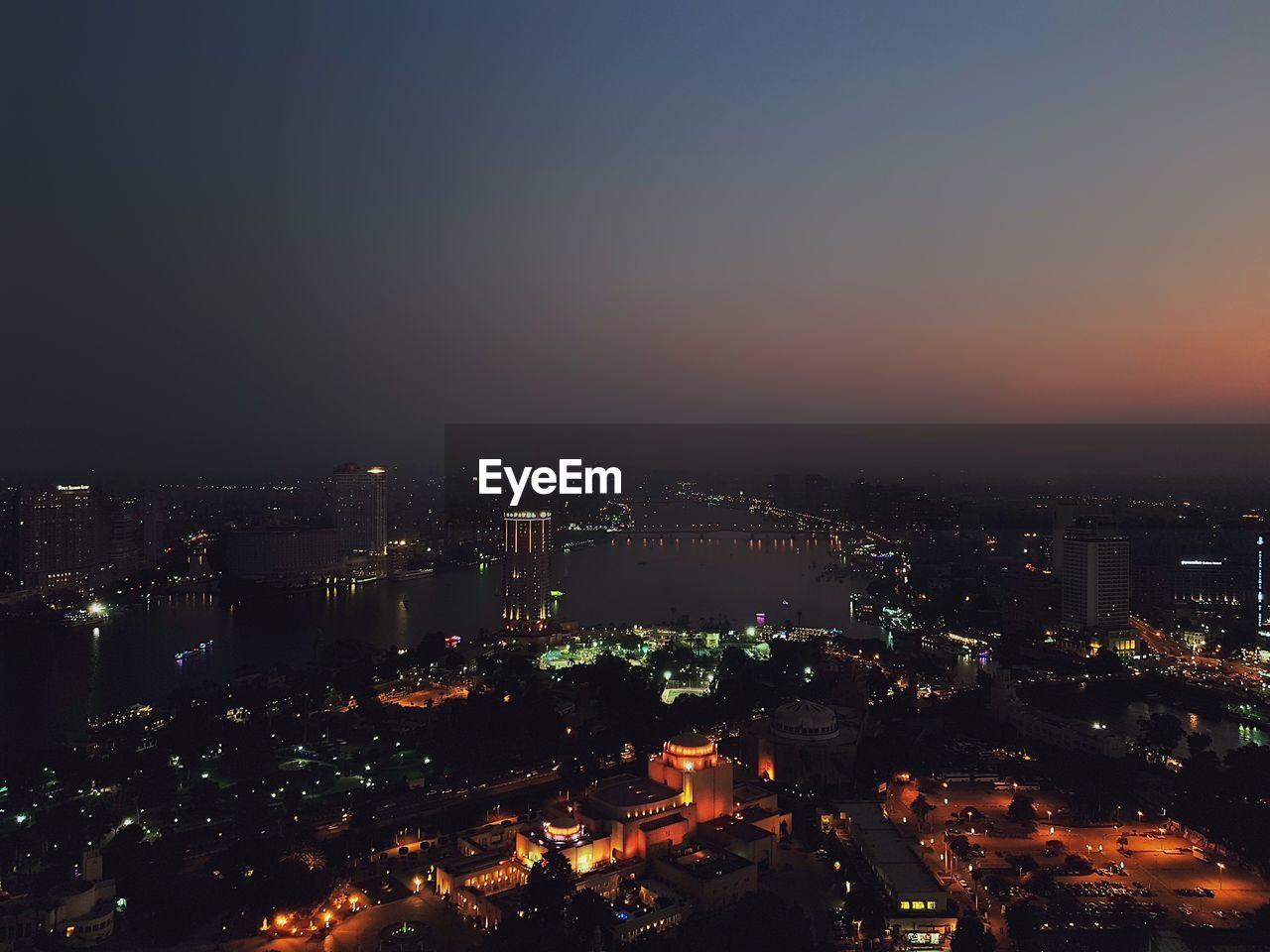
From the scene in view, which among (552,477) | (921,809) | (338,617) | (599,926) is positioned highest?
(552,477)

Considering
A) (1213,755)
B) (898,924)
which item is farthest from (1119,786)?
(898,924)

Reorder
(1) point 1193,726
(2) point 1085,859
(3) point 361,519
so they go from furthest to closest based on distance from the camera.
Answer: (3) point 361,519 < (1) point 1193,726 < (2) point 1085,859

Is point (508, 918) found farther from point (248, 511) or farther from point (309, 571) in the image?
point (248, 511)

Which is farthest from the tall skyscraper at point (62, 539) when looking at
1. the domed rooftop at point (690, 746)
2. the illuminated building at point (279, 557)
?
the domed rooftop at point (690, 746)

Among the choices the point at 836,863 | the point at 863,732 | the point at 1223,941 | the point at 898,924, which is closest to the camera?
the point at 1223,941

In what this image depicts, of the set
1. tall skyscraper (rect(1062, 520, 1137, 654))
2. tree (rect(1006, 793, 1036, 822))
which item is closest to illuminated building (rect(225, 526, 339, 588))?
tall skyscraper (rect(1062, 520, 1137, 654))

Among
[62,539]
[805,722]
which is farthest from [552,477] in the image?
[62,539]

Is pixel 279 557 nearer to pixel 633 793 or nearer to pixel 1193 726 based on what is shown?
pixel 633 793
